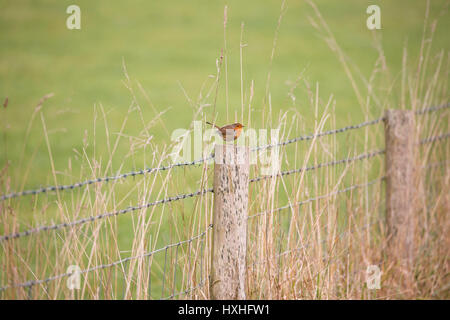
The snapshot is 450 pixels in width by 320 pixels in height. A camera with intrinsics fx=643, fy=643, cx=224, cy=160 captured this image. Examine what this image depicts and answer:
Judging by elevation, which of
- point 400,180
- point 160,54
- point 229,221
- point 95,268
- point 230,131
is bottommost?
point 95,268

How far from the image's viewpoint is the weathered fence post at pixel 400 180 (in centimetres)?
348

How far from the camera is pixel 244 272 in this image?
253cm

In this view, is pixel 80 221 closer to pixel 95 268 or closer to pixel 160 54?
pixel 95 268

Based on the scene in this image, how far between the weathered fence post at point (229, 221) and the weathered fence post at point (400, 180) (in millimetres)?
1272

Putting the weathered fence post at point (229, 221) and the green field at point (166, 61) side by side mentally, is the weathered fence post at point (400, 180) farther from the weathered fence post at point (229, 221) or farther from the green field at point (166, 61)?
the green field at point (166, 61)

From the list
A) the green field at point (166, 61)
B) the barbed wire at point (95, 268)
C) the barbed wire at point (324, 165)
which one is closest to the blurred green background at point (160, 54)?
the green field at point (166, 61)

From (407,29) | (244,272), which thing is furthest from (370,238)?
(407,29)

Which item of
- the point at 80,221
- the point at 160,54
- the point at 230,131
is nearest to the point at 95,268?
the point at 80,221

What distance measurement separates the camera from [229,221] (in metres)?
2.46

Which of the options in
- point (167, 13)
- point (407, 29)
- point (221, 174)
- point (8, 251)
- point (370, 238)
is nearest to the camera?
point (8, 251)

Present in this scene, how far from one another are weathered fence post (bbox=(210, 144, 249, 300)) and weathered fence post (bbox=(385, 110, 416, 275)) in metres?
1.27

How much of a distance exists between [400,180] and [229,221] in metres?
1.42

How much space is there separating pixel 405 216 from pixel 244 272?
4.37ft
